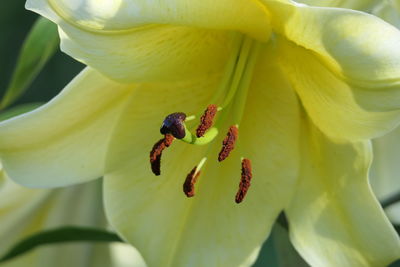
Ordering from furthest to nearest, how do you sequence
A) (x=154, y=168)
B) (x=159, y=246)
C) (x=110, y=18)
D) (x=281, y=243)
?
(x=281, y=243) → (x=159, y=246) → (x=154, y=168) → (x=110, y=18)

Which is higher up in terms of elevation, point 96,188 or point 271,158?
point 271,158

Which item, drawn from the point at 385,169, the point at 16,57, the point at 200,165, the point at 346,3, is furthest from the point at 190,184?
the point at 16,57

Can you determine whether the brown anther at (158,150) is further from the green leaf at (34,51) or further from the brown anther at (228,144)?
the green leaf at (34,51)

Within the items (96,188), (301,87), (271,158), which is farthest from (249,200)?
(96,188)

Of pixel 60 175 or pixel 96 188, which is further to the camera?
pixel 96 188

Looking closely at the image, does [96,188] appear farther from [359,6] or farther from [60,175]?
[359,6]

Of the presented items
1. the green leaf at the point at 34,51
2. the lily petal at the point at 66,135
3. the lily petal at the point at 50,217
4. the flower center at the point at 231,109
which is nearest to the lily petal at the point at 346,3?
the flower center at the point at 231,109

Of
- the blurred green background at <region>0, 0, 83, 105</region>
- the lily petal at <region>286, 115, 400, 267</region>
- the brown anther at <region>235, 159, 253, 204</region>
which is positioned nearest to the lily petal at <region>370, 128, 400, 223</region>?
the lily petal at <region>286, 115, 400, 267</region>

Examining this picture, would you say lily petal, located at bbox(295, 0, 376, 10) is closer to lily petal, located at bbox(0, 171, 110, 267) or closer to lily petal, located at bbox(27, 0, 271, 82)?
lily petal, located at bbox(27, 0, 271, 82)
